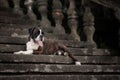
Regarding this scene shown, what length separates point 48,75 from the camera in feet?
16.7

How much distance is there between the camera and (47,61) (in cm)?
550

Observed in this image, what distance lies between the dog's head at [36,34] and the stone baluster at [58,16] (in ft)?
3.32

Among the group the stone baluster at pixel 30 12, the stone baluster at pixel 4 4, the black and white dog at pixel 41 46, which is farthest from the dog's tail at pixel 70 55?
the stone baluster at pixel 4 4

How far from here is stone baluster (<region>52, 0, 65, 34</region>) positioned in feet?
23.0

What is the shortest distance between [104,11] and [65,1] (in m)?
0.91

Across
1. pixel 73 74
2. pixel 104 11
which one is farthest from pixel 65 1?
pixel 73 74

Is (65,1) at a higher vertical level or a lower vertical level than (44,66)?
higher

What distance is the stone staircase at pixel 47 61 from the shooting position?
4.97 metres

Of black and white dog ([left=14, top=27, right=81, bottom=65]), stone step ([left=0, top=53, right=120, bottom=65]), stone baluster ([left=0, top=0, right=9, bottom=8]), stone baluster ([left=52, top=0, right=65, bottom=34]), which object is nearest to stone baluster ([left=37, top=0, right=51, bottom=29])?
stone baluster ([left=52, top=0, right=65, bottom=34])

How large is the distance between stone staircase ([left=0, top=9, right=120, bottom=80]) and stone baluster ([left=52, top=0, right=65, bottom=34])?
0.24m

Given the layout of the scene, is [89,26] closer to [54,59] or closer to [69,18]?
[69,18]

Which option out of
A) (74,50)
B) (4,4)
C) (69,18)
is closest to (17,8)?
(4,4)

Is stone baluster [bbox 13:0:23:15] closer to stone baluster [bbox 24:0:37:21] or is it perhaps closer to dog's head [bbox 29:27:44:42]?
stone baluster [bbox 24:0:37:21]

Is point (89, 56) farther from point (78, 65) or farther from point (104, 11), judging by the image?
point (104, 11)
